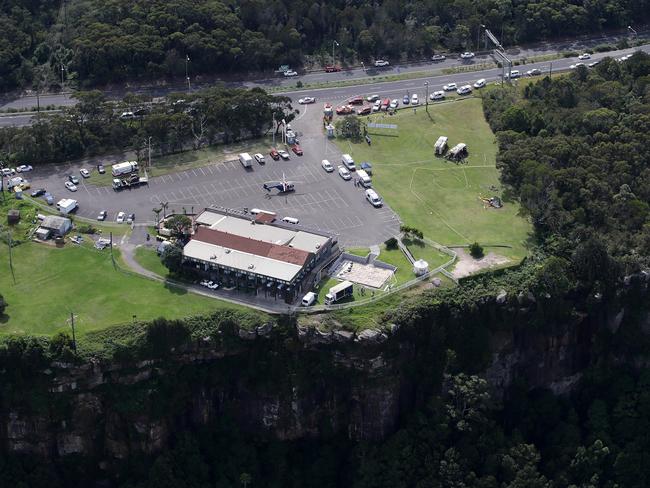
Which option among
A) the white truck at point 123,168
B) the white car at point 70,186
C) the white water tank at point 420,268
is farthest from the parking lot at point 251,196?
the white water tank at point 420,268

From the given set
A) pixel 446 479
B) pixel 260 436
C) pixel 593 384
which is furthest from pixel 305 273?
pixel 593 384

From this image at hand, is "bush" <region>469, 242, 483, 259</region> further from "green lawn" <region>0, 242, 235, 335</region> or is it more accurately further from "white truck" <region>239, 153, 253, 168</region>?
"white truck" <region>239, 153, 253, 168</region>

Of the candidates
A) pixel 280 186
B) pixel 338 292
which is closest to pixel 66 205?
pixel 280 186

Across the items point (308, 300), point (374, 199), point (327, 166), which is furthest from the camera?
point (327, 166)

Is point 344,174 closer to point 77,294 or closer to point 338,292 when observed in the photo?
point 338,292

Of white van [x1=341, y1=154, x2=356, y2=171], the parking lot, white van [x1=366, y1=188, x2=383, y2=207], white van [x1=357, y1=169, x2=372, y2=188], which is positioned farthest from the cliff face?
white van [x1=341, y1=154, x2=356, y2=171]

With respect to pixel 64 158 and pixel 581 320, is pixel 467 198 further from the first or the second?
pixel 64 158
